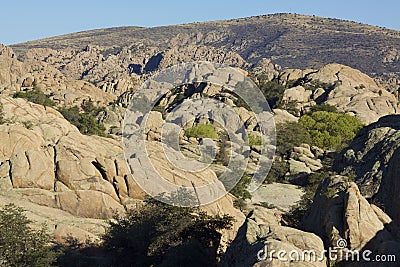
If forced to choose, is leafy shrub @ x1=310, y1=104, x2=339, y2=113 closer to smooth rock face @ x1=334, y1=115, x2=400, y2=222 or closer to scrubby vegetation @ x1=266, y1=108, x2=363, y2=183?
scrubby vegetation @ x1=266, y1=108, x2=363, y2=183

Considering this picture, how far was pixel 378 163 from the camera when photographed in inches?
1179

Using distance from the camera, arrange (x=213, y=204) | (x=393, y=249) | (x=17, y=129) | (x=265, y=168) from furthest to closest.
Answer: (x=265, y=168), (x=17, y=129), (x=213, y=204), (x=393, y=249)

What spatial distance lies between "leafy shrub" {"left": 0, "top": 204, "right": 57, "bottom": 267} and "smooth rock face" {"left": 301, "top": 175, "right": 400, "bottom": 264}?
11422 mm

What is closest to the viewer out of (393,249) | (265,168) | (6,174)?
(393,249)

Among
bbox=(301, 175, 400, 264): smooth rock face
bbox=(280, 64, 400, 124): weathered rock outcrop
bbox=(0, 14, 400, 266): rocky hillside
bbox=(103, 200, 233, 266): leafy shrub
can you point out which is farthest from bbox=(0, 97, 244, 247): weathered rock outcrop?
bbox=(280, 64, 400, 124): weathered rock outcrop

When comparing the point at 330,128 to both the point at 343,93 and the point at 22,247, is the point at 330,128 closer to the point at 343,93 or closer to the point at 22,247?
the point at 343,93

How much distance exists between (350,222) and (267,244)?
291 centimetres

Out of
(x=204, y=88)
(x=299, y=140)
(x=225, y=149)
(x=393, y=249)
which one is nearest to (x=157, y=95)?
(x=204, y=88)

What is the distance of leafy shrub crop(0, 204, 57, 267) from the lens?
2420cm

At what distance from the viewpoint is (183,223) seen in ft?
84.2

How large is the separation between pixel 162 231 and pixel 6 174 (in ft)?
44.2

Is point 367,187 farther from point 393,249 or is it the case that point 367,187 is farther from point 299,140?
point 299,140

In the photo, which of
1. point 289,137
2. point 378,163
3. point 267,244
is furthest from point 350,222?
point 289,137

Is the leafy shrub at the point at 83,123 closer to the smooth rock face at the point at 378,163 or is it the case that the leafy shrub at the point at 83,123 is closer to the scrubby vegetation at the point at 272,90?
the smooth rock face at the point at 378,163
